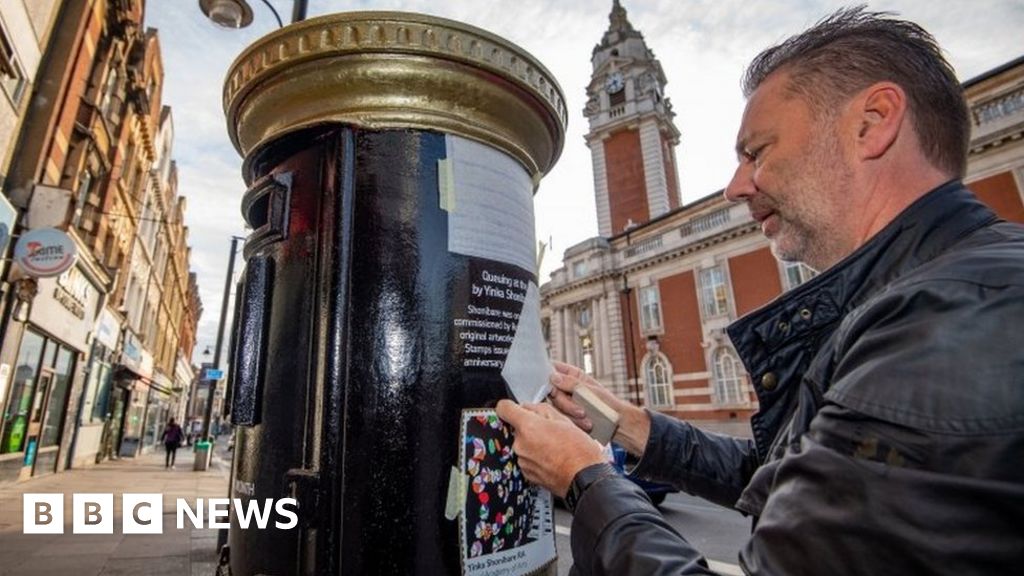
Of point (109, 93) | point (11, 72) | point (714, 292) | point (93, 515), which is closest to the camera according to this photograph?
point (93, 515)

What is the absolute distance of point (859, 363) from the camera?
2.58 feet

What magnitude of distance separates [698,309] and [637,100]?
17391mm

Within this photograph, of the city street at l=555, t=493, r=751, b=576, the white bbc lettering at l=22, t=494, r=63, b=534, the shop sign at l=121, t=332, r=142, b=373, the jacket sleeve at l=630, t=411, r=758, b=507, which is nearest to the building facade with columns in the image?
the city street at l=555, t=493, r=751, b=576

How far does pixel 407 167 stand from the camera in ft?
4.09

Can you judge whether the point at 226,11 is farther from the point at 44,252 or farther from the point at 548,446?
the point at 44,252

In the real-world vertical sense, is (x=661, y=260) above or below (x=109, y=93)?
below

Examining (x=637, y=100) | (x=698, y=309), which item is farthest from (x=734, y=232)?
(x=637, y=100)

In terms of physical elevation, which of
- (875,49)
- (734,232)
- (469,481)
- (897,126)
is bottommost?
(469,481)

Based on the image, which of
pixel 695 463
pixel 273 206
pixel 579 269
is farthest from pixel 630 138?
pixel 273 206

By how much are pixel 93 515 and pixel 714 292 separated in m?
23.7

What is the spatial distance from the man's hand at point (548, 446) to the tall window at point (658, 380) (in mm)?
26242

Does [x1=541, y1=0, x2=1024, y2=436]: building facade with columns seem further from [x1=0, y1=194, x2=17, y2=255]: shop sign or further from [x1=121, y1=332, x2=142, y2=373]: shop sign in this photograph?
[x1=121, y1=332, x2=142, y2=373]: shop sign

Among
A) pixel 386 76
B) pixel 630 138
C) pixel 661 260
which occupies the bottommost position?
pixel 386 76

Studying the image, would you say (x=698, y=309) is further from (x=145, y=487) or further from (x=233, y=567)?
(x=233, y=567)
